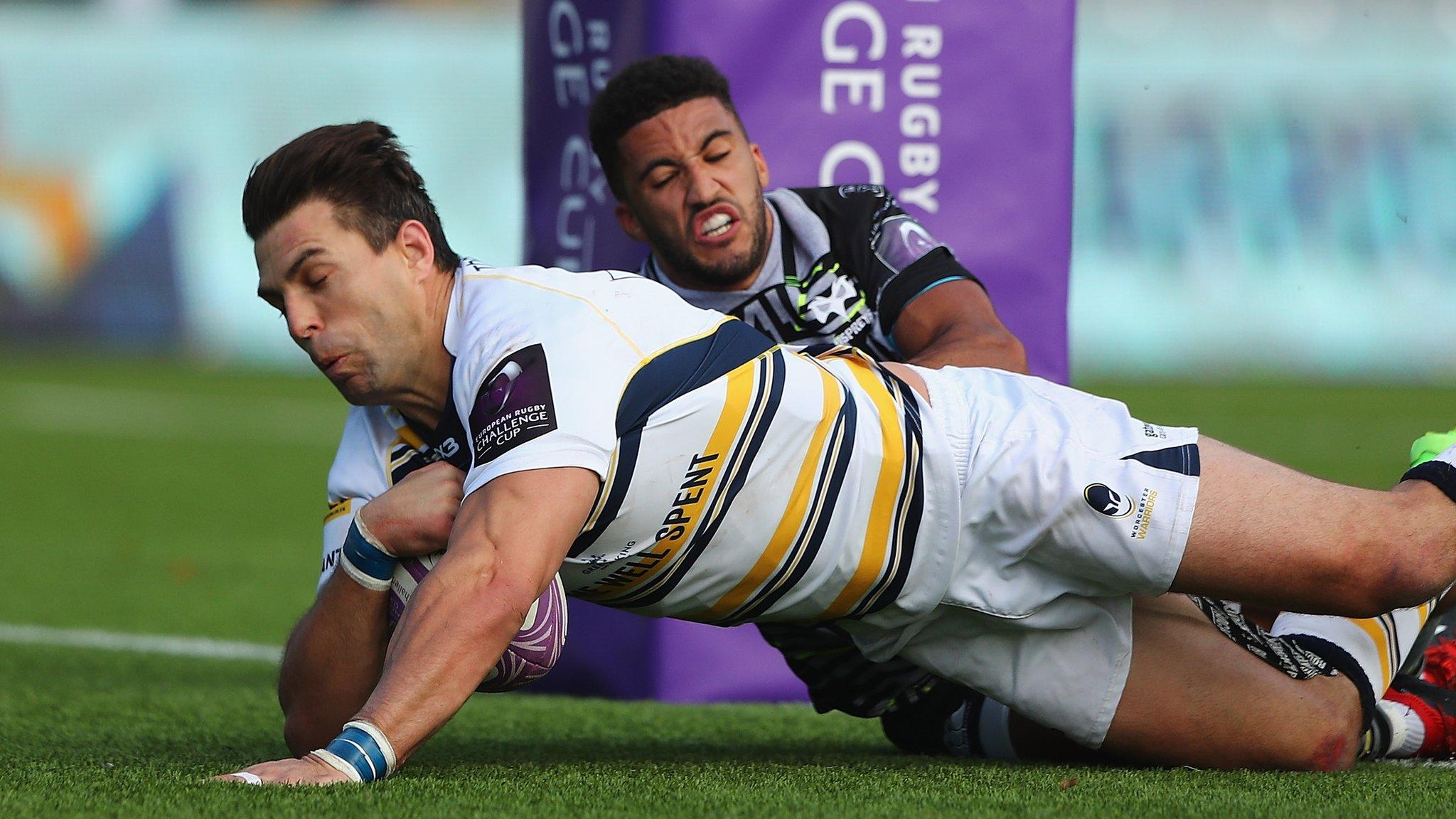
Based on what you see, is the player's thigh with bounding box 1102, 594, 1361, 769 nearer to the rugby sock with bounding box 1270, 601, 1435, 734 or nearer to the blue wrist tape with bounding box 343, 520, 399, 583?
the rugby sock with bounding box 1270, 601, 1435, 734

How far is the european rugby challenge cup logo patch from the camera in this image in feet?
8.89

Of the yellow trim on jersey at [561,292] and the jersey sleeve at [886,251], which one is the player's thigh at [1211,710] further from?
the yellow trim on jersey at [561,292]

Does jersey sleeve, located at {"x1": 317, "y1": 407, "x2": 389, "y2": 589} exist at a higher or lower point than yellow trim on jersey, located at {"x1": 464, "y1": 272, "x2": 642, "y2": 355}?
lower

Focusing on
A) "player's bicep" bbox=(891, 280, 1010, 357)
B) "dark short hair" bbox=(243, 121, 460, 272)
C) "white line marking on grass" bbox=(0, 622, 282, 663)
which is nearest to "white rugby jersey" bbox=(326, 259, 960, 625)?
"dark short hair" bbox=(243, 121, 460, 272)

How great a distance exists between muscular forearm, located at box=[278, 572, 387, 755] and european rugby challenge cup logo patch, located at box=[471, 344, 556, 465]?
60 cm

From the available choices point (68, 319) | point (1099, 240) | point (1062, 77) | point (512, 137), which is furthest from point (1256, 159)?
point (1062, 77)

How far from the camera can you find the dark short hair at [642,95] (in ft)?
13.3

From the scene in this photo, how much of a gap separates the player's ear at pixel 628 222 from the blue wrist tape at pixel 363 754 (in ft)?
5.94

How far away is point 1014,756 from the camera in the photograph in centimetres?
362

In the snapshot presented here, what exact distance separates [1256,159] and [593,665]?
56.0ft

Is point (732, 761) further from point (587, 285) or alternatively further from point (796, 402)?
point (587, 285)

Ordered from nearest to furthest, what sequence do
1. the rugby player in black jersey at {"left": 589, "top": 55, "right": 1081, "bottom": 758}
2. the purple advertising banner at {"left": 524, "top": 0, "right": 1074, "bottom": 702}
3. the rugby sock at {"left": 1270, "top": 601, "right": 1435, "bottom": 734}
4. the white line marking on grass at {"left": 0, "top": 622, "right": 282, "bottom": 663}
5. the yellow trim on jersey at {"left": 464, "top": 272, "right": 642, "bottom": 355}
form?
the yellow trim on jersey at {"left": 464, "top": 272, "right": 642, "bottom": 355} → the rugby sock at {"left": 1270, "top": 601, "right": 1435, "bottom": 734} → the rugby player in black jersey at {"left": 589, "top": 55, "right": 1081, "bottom": 758} → the purple advertising banner at {"left": 524, "top": 0, "right": 1074, "bottom": 702} → the white line marking on grass at {"left": 0, "top": 622, "right": 282, "bottom": 663}

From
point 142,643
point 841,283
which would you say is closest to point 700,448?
point 841,283

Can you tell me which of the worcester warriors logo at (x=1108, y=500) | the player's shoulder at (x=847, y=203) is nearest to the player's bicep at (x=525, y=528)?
the worcester warriors logo at (x=1108, y=500)
